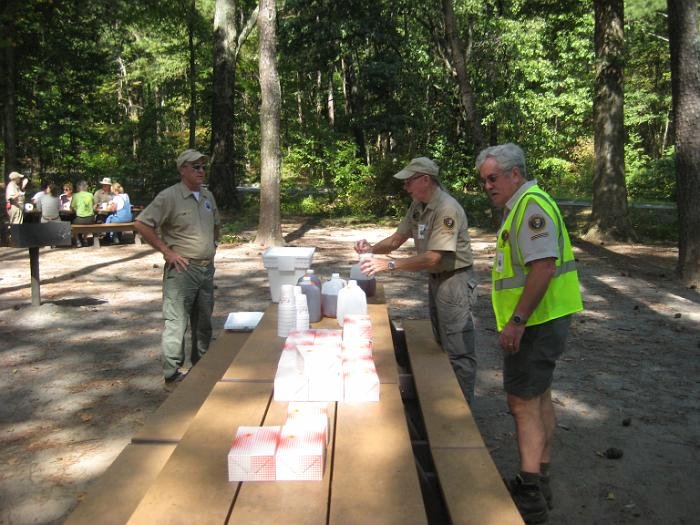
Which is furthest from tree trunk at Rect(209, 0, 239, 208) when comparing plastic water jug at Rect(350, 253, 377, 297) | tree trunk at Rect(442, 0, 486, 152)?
plastic water jug at Rect(350, 253, 377, 297)

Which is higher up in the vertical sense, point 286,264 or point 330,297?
point 286,264

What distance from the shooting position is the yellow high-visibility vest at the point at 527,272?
10.8 ft

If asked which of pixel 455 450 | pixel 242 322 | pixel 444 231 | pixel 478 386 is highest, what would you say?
pixel 444 231

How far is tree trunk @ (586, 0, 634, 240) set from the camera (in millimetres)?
15102

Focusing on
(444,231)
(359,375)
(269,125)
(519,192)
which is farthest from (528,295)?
(269,125)

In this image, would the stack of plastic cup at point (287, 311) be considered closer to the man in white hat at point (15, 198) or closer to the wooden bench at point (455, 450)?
the wooden bench at point (455, 450)

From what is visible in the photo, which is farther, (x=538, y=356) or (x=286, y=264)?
(x=286, y=264)

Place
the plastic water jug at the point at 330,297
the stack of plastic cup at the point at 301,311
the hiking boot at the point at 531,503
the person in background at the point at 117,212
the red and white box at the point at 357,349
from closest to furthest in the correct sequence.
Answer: the red and white box at the point at 357,349 < the hiking boot at the point at 531,503 < the stack of plastic cup at the point at 301,311 < the plastic water jug at the point at 330,297 < the person in background at the point at 117,212

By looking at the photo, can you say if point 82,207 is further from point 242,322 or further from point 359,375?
point 359,375

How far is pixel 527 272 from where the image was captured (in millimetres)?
3305

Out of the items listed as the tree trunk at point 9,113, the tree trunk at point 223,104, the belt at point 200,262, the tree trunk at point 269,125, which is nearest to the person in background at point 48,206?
the tree trunk at point 269,125

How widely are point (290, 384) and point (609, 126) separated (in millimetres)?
14341

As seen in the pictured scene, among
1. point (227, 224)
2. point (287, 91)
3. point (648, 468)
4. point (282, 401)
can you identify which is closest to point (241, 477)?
point (282, 401)

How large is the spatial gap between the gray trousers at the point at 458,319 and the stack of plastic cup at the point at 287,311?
1096 millimetres
